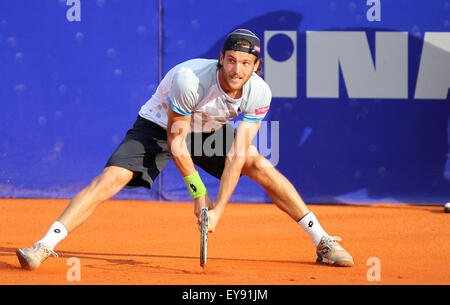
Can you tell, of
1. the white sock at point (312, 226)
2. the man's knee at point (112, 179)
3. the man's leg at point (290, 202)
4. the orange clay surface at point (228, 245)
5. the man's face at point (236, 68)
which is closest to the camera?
the orange clay surface at point (228, 245)

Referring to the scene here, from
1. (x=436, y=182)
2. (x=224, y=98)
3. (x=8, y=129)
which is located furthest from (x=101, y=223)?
(x=436, y=182)

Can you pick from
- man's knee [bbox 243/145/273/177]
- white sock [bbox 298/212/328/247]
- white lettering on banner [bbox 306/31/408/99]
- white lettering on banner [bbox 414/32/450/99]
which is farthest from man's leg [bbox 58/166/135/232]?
white lettering on banner [bbox 414/32/450/99]

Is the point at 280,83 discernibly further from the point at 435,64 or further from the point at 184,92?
the point at 184,92

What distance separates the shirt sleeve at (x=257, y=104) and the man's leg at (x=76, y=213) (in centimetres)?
69

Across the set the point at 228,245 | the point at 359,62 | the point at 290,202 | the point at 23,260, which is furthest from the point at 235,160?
the point at 359,62

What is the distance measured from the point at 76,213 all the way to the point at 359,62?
342 centimetres

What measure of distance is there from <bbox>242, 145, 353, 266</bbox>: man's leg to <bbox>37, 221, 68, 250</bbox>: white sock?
3.29 feet

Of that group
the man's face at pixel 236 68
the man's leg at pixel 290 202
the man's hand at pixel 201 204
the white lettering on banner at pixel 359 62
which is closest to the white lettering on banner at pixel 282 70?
the white lettering on banner at pixel 359 62

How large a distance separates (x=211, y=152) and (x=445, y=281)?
1363 millimetres

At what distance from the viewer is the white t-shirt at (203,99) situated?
146 inches

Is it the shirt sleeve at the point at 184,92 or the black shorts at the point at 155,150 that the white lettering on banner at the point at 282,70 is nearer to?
the black shorts at the point at 155,150

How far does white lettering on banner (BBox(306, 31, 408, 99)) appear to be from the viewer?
20.9 feet

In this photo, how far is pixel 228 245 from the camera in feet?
15.1

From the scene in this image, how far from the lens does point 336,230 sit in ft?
17.5
